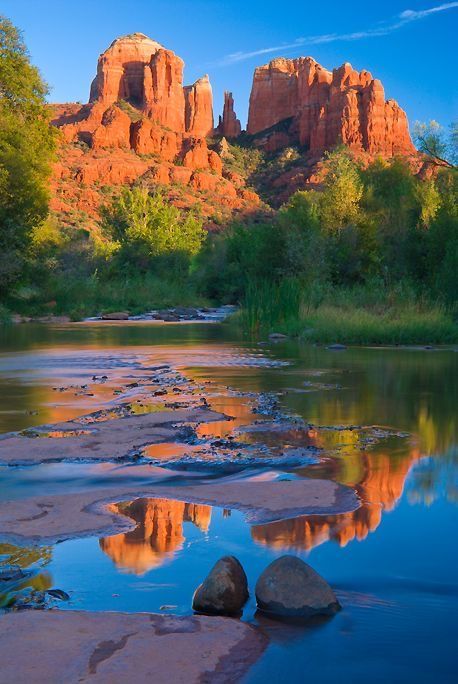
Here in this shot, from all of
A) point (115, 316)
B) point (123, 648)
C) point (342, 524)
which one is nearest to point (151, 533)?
point (342, 524)

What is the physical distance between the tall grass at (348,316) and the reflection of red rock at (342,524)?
1557cm

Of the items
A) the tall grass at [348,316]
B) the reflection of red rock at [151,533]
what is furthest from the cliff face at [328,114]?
the reflection of red rock at [151,533]

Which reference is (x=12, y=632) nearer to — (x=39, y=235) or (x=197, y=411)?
(x=197, y=411)

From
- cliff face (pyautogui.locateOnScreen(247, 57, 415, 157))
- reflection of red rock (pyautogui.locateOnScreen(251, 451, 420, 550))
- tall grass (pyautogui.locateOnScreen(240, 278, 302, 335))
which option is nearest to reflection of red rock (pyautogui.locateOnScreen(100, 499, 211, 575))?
reflection of red rock (pyautogui.locateOnScreen(251, 451, 420, 550))

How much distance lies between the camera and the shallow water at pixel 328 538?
9.87 feet

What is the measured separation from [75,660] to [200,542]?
141 cm

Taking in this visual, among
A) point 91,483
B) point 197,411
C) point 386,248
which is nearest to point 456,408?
point 197,411

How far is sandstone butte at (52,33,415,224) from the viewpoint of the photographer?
11025cm

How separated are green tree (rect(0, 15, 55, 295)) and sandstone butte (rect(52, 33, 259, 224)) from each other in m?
58.0

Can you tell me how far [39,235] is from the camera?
33.7 metres

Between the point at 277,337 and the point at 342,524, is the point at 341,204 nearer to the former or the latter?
the point at 277,337

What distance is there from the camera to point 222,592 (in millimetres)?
3307

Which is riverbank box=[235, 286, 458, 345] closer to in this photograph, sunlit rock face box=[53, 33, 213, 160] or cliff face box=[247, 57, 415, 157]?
cliff face box=[247, 57, 415, 157]

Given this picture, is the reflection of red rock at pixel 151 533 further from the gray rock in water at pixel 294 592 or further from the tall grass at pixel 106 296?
the tall grass at pixel 106 296
